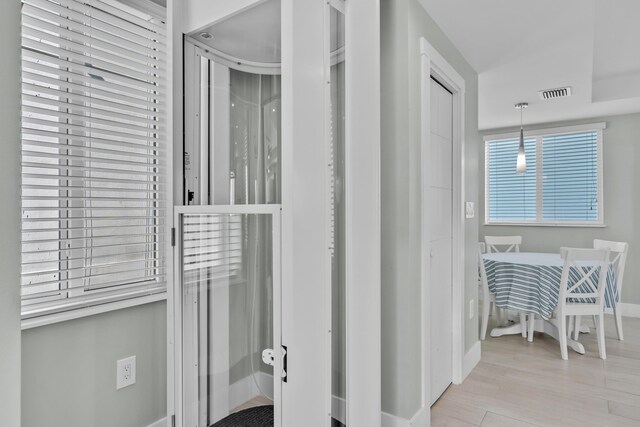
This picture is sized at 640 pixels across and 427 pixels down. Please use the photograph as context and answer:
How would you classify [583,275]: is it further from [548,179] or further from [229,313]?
[229,313]

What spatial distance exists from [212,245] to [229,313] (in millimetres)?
274

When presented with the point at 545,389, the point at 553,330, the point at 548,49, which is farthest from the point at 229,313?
the point at 553,330

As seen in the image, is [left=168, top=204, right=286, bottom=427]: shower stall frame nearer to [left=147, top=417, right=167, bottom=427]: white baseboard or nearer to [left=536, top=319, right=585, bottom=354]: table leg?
[left=147, top=417, right=167, bottom=427]: white baseboard

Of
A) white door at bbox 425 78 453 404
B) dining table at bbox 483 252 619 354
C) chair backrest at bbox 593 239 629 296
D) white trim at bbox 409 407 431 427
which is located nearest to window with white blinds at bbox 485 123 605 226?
chair backrest at bbox 593 239 629 296

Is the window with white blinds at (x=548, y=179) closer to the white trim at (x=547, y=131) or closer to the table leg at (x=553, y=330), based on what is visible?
the white trim at (x=547, y=131)

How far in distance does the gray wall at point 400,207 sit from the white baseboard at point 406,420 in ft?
0.08

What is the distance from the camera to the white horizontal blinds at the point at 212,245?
1.43 m

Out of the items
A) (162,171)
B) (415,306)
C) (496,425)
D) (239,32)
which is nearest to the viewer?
(239,32)

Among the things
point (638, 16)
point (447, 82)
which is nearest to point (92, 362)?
point (447, 82)

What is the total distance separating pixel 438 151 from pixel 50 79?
83.2 inches

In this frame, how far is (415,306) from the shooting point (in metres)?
2.06

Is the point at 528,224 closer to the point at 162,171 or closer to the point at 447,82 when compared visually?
the point at 447,82

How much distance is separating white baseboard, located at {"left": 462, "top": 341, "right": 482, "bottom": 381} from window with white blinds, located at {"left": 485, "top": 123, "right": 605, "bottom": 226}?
294cm

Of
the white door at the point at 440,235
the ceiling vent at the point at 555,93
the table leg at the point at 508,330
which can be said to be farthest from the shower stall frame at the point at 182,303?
the ceiling vent at the point at 555,93
